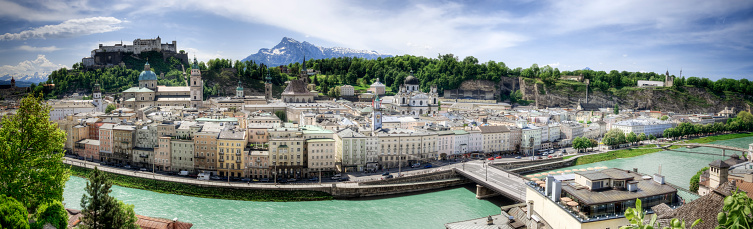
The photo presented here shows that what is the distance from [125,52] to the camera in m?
59.3

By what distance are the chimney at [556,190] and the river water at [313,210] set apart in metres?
5.43

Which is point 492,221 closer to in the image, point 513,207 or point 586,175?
point 513,207

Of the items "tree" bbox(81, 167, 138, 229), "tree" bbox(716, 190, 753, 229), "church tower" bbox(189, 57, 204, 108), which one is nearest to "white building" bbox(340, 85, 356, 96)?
"church tower" bbox(189, 57, 204, 108)

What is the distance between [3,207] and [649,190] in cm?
1497

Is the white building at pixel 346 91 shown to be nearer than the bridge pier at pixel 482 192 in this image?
No

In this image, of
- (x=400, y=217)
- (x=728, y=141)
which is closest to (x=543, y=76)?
(x=728, y=141)

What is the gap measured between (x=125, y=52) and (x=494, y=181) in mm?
52650

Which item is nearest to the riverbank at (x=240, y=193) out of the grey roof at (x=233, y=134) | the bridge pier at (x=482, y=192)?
the grey roof at (x=233, y=134)

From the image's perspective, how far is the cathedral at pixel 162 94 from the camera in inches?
1646

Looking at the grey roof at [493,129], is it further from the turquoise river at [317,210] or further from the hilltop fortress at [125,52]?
the hilltop fortress at [125,52]

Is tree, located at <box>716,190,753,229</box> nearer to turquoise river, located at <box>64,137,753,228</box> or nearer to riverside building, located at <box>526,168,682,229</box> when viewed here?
riverside building, located at <box>526,168,682,229</box>

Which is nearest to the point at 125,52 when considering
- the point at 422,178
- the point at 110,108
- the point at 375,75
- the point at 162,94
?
the point at 162,94

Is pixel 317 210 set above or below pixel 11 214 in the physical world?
below

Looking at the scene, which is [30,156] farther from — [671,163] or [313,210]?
[671,163]
